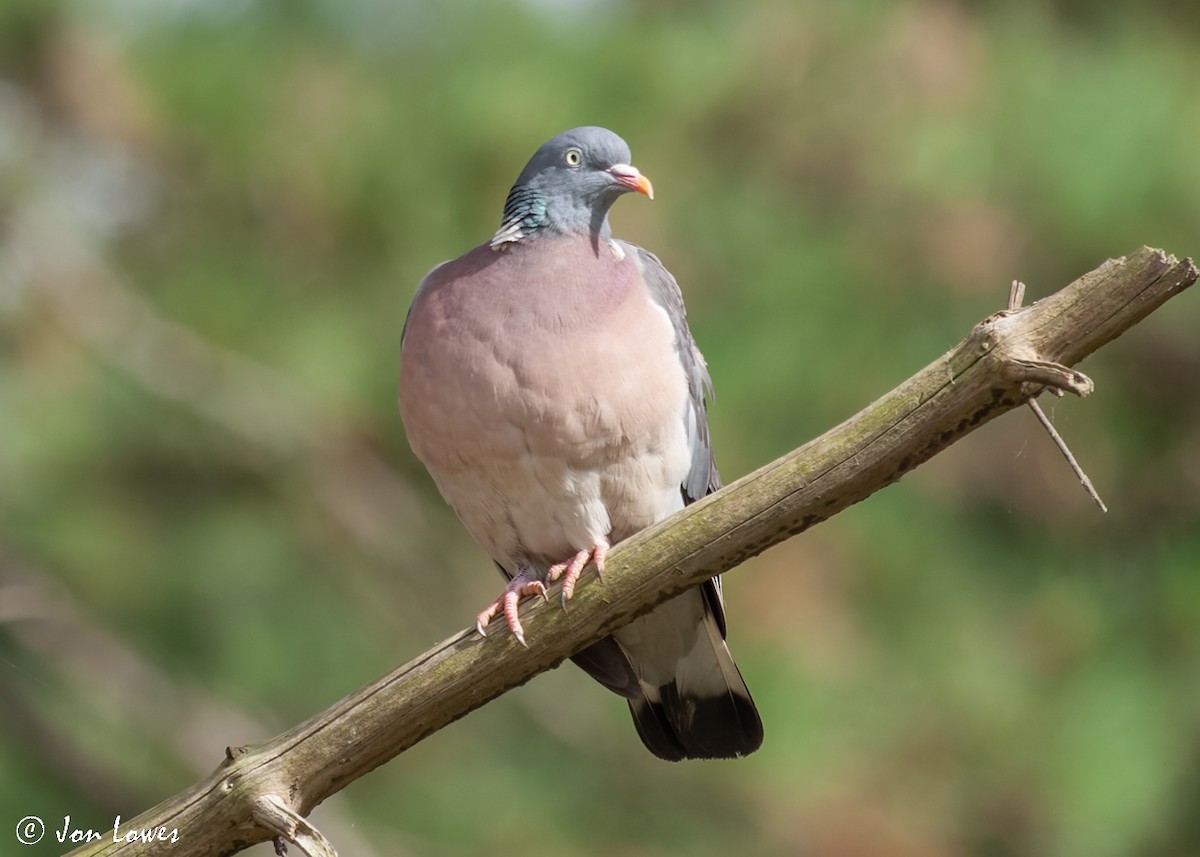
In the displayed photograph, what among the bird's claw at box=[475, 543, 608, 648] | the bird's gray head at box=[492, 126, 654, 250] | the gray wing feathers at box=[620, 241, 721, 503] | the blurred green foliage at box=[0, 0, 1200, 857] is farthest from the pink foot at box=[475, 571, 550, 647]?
the blurred green foliage at box=[0, 0, 1200, 857]

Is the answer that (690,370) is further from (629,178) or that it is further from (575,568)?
(575,568)

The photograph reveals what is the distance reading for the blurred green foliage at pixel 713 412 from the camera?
3816 millimetres

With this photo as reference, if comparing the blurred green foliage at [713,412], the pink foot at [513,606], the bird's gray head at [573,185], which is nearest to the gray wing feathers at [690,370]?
the bird's gray head at [573,185]

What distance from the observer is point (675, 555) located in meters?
2.18

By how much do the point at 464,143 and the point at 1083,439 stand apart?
1.78 metres

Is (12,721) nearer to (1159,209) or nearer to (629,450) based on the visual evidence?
(629,450)

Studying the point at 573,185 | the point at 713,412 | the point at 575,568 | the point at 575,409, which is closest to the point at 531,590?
the point at 575,568

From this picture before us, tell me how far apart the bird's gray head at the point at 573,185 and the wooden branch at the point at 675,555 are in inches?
30.1

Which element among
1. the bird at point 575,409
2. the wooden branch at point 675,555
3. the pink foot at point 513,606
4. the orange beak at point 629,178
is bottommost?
the wooden branch at point 675,555

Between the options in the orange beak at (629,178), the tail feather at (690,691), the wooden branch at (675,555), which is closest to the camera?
the wooden branch at (675,555)

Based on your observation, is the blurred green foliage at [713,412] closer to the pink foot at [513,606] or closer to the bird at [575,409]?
the bird at [575,409]

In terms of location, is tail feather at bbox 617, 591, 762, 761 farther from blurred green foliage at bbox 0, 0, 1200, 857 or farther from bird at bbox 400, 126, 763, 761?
blurred green foliage at bbox 0, 0, 1200, 857

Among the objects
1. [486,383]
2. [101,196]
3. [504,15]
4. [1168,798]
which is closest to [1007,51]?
[504,15]

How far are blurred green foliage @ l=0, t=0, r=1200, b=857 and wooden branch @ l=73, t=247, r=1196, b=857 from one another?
57.1 inches
